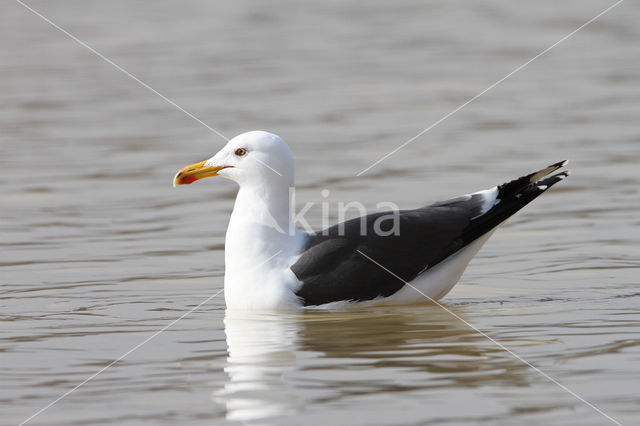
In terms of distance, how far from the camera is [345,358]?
6367 mm

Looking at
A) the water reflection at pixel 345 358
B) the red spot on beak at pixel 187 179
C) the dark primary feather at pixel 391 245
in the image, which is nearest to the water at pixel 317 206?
the water reflection at pixel 345 358

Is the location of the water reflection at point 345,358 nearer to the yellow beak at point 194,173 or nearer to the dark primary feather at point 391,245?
the dark primary feather at point 391,245

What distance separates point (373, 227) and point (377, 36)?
13.9m

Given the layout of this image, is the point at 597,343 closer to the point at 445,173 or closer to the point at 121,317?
the point at 121,317

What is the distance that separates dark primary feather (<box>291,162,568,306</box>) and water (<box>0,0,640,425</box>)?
0.19 m

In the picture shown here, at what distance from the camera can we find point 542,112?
579 inches

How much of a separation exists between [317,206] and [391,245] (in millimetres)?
3115

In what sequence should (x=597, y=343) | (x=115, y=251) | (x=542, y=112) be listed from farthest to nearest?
(x=542, y=112) → (x=115, y=251) → (x=597, y=343)

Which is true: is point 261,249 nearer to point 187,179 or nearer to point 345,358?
point 187,179

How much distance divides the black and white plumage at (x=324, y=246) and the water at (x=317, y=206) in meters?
0.19

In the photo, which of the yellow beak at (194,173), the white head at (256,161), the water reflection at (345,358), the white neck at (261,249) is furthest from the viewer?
the yellow beak at (194,173)

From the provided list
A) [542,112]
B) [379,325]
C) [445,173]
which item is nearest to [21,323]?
[379,325]

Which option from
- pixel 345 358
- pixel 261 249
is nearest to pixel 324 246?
pixel 261 249

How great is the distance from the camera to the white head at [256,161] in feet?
25.5
